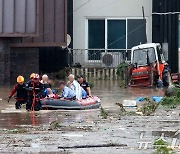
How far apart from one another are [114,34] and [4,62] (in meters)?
11.2

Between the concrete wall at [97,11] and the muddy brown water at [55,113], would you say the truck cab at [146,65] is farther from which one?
the concrete wall at [97,11]

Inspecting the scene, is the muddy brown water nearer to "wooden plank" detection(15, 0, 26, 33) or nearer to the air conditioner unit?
"wooden plank" detection(15, 0, 26, 33)

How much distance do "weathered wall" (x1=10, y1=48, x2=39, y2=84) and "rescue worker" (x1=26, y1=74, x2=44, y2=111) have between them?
12.0 metres

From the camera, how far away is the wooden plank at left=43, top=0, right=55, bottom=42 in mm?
34000

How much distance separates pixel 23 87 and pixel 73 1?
20.5m

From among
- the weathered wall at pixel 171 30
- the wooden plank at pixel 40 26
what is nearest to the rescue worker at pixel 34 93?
the wooden plank at pixel 40 26

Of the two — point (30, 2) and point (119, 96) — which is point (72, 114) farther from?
point (30, 2)

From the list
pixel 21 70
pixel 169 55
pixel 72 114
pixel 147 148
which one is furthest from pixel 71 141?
pixel 169 55

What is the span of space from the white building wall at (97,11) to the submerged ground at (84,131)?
18834mm

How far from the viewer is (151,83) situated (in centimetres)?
3391

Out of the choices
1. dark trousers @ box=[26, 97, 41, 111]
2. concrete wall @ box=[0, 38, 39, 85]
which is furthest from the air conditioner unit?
dark trousers @ box=[26, 97, 41, 111]

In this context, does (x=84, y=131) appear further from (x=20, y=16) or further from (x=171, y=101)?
(x=20, y=16)

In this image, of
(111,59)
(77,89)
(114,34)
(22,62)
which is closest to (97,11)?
(114,34)

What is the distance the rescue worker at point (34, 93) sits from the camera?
72.7ft
